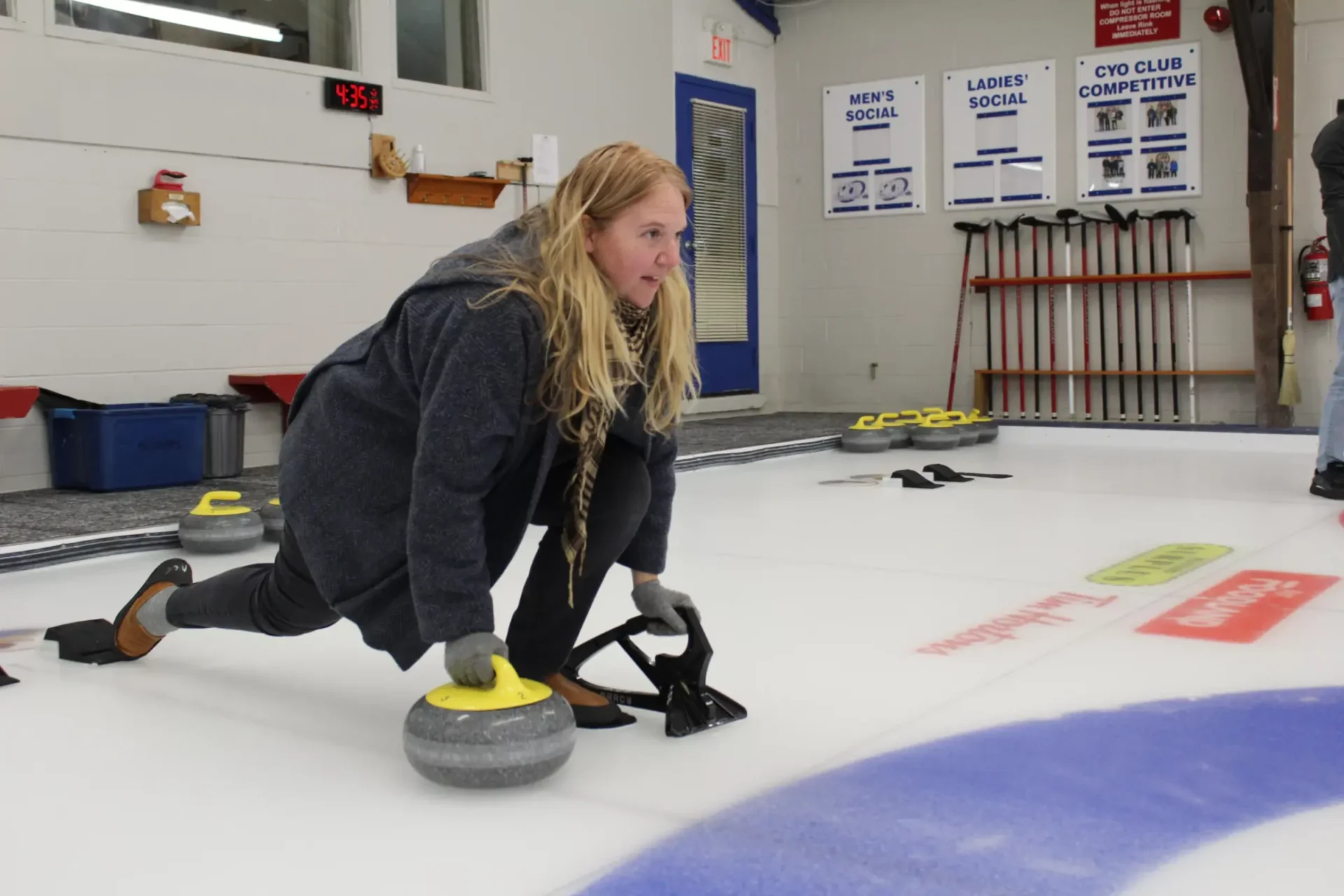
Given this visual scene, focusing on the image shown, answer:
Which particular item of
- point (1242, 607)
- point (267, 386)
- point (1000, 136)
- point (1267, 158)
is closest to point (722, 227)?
point (1000, 136)

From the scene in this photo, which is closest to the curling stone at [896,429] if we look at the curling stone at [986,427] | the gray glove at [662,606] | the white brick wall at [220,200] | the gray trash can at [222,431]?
the curling stone at [986,427]

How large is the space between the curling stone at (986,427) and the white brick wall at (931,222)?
1.34 metres

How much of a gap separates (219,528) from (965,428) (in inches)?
165

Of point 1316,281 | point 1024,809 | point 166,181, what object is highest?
point 166,181

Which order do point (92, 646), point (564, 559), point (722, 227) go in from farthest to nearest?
1. point (722, 227)
2. point (92, 646)
3. point (564, 559)

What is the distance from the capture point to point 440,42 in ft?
23.0

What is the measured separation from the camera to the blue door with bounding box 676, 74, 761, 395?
28.7 ft

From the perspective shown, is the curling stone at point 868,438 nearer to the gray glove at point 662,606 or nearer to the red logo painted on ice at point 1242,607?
the red logo painted on ice at point 1242,607

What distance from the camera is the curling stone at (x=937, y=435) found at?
6828 millimetres

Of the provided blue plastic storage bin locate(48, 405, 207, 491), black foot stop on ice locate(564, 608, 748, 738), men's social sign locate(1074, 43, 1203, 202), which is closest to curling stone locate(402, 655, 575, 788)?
black foot stop on ice locate(564, 608, 748, 738)

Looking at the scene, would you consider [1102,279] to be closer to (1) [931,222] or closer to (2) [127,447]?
(1) [931,222]

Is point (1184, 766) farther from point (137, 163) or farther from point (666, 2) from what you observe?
point (666, 2)

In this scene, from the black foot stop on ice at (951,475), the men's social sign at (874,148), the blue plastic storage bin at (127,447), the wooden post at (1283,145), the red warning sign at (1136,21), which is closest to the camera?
the blue plastic storage bin at (127,447)

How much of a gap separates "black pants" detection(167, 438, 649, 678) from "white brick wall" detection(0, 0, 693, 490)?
3.71 metres
